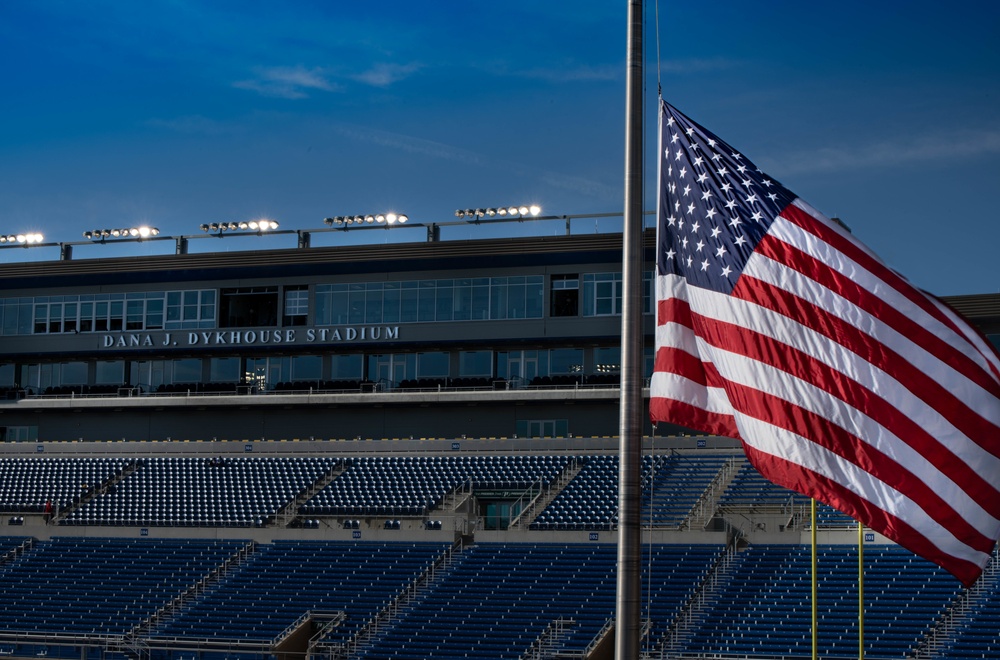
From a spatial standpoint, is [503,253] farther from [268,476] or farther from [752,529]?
[752,529]

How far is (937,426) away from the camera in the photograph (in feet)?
45.9

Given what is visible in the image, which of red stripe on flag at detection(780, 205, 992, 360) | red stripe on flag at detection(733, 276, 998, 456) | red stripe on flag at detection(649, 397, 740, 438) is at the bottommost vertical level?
red stripe on flag at detection(649, 397, 740, 438)

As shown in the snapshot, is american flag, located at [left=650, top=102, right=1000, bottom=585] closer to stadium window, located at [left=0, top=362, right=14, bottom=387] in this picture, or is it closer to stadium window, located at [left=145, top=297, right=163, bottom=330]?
stadium window, located at [left=145, top=297, right=163, bottom=330]

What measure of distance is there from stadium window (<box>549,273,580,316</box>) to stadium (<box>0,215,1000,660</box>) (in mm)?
183

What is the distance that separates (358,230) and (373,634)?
2677cm

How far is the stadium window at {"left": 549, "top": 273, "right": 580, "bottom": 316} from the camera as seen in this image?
187ft

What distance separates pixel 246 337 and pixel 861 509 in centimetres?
4914

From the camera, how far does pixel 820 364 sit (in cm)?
1425

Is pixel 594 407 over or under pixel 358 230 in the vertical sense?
under

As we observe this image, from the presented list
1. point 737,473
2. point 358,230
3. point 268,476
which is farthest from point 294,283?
point 737,473

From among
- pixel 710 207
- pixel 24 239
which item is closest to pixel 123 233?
pixel 24 239

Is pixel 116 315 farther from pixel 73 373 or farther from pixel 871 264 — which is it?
pixel 871 264

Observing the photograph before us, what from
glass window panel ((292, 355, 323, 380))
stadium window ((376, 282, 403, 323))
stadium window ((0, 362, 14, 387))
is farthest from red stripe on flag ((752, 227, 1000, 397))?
stadium window ((0, 362, 14, 387))

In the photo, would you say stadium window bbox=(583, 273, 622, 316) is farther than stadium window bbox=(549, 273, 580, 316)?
No
